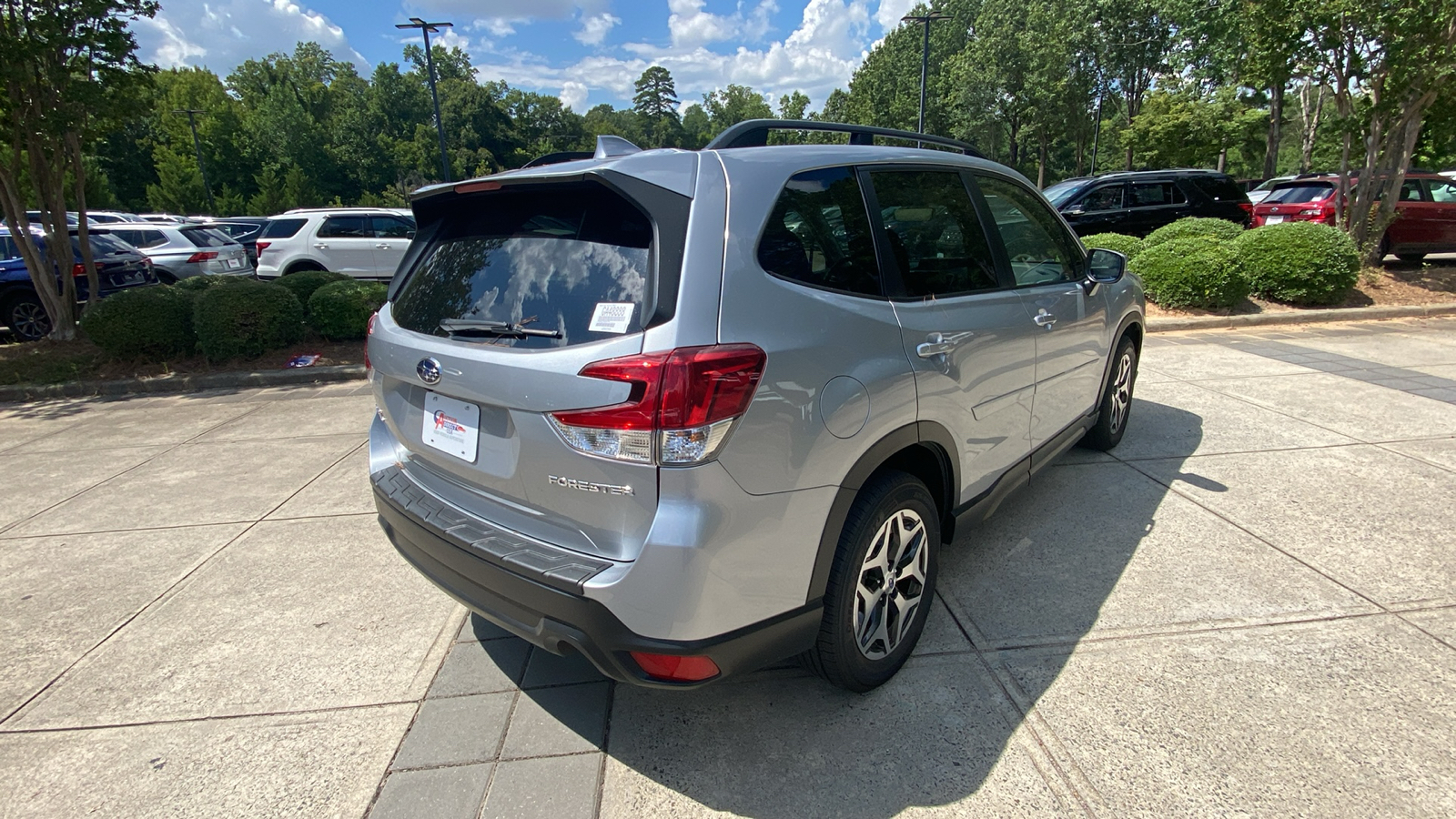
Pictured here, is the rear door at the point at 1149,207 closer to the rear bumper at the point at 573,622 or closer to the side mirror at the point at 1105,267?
the side mirror at the point at 1105,267

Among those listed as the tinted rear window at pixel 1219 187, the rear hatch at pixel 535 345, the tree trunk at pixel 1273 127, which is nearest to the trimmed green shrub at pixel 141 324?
the rear hatch at pixel 535 345

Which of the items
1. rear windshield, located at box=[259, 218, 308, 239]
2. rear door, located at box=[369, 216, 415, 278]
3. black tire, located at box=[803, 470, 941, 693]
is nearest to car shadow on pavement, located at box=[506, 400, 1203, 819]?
black tire, located at box=[803, 470, 941, 693]

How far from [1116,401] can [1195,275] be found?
5707 millimetres

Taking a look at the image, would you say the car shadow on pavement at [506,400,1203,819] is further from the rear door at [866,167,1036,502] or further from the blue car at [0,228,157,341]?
the blue car at [0,228,157,341]

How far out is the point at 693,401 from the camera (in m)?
1.79

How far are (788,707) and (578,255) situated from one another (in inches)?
64.2

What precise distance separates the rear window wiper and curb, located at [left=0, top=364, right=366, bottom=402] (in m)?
6.14

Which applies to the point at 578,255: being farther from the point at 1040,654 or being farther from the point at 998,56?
Result: the point at 998,56

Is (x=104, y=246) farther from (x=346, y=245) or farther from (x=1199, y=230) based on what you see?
(x=1199, y=230)

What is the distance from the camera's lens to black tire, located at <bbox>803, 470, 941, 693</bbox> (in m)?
2.25

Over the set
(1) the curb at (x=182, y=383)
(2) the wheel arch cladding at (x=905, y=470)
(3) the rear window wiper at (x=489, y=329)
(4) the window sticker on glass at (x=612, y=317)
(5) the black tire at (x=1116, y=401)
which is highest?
(4) the window sticker on glass at (x=612, y=317)

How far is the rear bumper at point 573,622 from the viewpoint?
6.23 feet

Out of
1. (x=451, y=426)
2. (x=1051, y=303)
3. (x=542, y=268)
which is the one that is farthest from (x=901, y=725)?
(x=1051, y=303)

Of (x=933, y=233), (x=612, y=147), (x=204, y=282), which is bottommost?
(x=204, y=282)
